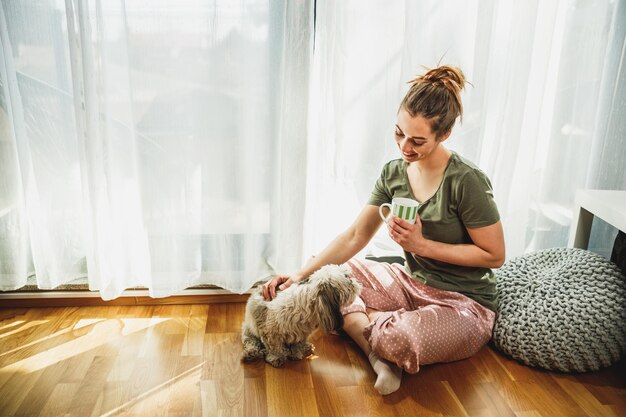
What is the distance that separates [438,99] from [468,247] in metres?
0.50

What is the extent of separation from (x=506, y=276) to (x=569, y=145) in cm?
65

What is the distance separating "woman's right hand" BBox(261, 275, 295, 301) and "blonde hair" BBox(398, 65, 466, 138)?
0.70 m

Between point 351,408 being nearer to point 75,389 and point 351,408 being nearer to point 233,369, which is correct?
point 233,369

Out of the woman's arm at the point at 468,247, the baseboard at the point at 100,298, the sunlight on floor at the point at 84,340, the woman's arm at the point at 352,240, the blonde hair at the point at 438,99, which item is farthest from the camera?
the baseboard at the point at 100,298

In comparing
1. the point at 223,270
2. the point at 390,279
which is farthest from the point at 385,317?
the point at 223,270

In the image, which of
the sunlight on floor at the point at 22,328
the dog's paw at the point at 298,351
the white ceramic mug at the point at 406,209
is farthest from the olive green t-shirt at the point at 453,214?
the sunlight on floor at the point at 22,328

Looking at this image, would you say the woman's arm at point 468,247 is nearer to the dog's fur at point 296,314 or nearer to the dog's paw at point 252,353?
the dog's fur at point 296,314

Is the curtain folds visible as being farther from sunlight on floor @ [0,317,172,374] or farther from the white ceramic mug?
the white ceramic mug

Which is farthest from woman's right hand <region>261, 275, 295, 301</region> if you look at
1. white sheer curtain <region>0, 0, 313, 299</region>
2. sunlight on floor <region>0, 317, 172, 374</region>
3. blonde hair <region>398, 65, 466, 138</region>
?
blonde hair <region>398, 65, 466, 138</region>

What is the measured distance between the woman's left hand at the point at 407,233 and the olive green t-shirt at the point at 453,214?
89 millimetres

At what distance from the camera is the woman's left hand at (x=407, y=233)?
1600 millimetres

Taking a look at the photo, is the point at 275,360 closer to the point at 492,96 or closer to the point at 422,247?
the point at 422,247

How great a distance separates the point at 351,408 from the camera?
1.57 metres

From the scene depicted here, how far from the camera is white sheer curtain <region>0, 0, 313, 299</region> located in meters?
1.76
